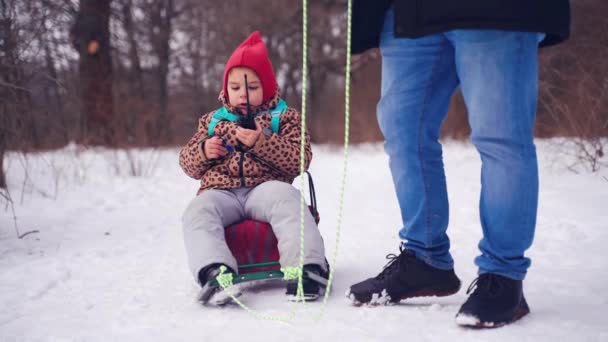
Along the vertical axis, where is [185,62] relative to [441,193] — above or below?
above

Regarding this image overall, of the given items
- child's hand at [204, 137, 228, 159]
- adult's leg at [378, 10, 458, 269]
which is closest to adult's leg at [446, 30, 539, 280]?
adult's leg at [378, 10, 458, 269]

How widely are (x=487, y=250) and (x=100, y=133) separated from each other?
21.3 feet

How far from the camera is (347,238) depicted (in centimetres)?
277

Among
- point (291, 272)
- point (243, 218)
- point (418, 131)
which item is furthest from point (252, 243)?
point (418, 131)

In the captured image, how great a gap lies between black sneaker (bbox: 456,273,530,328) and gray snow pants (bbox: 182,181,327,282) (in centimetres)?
59

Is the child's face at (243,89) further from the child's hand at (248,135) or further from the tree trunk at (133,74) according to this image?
the tree trunk at (133,74)

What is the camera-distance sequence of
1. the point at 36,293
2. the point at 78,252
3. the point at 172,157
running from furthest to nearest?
the point at 172,157 → the point at 78,252 → the point at 36,293

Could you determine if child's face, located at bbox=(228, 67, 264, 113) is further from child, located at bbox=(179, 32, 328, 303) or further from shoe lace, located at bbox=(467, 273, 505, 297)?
shoe lace, located at bbox=(467, 273, 505, 297)

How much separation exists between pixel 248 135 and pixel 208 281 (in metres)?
0.61

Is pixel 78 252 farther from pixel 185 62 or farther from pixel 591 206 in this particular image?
pixel 185 62

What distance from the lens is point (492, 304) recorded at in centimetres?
133

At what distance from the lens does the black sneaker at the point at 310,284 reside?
5.55 ft

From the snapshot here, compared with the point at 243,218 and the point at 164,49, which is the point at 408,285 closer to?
the point at 243,218

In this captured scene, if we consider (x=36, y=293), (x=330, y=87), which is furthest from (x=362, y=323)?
(x=330, y=87)
